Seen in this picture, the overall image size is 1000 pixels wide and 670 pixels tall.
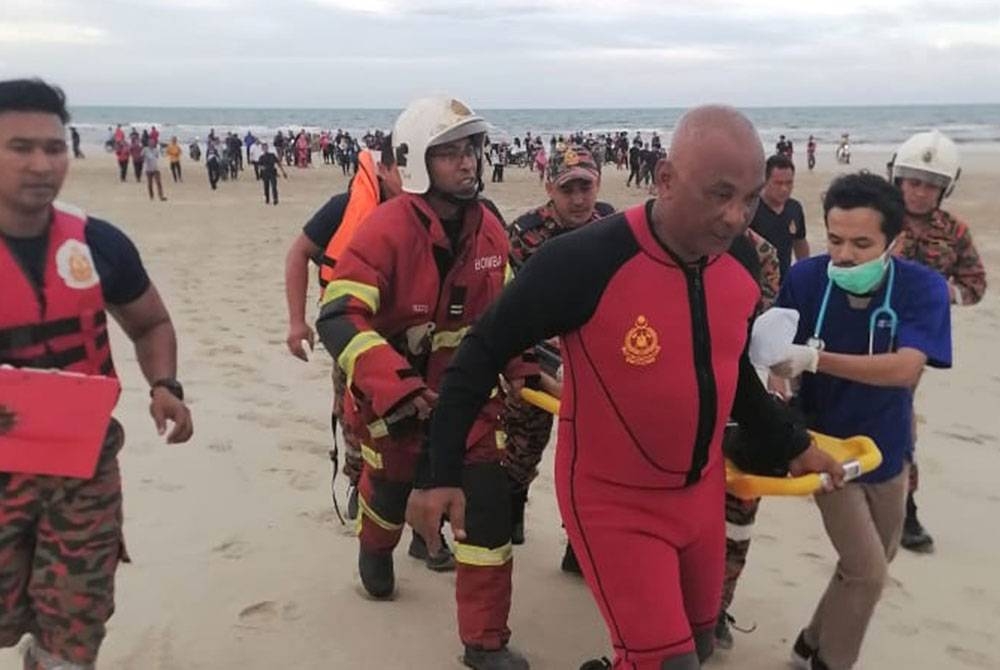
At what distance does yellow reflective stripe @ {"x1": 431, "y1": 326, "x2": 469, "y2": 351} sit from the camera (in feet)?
13.8

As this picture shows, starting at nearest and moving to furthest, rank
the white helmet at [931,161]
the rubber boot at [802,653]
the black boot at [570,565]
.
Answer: the rubber boot at [802,653] < the white helmet at [931,161] < the black boot at [570,565]

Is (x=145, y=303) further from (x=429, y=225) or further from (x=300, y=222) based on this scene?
(x=300, y=222)

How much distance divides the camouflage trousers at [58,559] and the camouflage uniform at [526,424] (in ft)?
7.69

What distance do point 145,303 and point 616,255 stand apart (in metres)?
1.66

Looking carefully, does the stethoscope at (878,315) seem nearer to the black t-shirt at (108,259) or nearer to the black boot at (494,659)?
the black boot at (494,659)

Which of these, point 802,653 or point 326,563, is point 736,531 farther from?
point 326,563

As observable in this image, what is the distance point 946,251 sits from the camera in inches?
214

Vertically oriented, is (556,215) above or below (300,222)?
above

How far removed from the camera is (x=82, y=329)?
3.15 m

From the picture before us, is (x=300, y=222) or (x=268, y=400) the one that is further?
(x=300, y=222)

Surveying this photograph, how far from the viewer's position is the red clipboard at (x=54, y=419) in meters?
2.98

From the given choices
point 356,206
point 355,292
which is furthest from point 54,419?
point 356,206

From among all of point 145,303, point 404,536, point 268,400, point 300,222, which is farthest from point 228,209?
point 145,303

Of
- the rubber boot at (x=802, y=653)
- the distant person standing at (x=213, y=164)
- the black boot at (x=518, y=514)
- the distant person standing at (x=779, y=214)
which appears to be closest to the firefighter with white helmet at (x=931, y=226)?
the distant person standing at (x=779, y=214)
